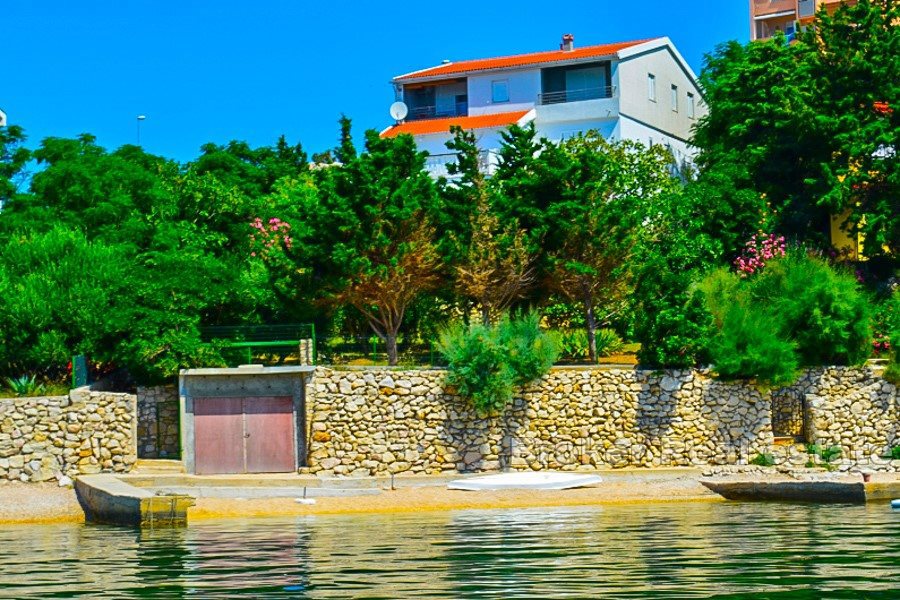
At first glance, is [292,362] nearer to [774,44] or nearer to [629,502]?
[629,502]

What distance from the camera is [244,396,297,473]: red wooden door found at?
37.5 meters

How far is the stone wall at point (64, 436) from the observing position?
115 feet

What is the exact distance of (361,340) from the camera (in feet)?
137

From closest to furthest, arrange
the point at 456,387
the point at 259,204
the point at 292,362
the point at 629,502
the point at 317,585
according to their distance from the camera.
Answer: the point at 317,585, the point at 629,502, the point at 456,387, the point at 292,362, the point at 259,204

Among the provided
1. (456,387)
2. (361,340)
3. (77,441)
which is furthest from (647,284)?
(77,441)

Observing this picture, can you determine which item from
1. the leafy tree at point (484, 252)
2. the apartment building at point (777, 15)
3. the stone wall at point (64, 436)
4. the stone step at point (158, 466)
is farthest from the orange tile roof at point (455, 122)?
the apartment building at point (777, 15)

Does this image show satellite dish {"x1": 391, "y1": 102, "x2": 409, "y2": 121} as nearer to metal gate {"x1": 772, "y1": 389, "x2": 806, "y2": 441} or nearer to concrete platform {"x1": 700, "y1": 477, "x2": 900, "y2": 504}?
metal gate {"x1": 772, "y1": 389, "x2": 806, "y2": 441}

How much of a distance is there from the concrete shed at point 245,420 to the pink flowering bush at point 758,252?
14879mm

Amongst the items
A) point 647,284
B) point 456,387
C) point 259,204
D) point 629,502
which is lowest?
point 629,502

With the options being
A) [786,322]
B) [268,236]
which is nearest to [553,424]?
[786,322]

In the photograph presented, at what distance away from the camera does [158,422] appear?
38.4 m

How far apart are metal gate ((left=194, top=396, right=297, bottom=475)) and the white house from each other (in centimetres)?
1658

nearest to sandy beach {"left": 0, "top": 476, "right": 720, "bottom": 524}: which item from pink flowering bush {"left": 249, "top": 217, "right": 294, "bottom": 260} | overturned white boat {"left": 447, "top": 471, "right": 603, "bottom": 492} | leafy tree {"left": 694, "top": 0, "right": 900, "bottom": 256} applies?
overturned white boat {"left": 447, "top": 471, "right": 603, "bottom": 492}

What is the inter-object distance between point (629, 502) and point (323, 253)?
35.6 feet
